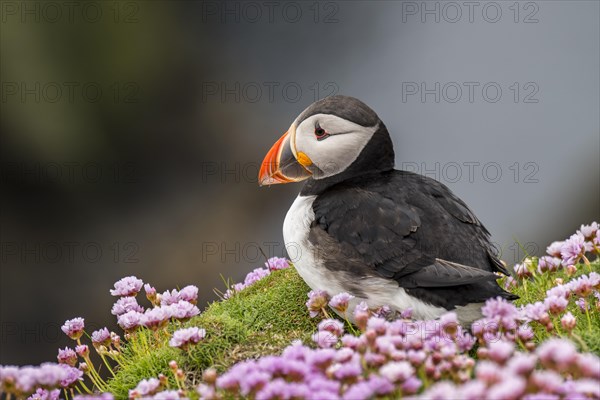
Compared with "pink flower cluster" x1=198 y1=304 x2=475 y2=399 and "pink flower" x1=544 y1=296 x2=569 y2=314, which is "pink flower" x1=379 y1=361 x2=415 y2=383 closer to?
"pink flower cluster" x1=198 y1=304 x2=475 y2=399

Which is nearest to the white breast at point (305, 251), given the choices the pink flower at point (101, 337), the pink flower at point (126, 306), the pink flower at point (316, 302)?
the pink flower at point (316, 302)

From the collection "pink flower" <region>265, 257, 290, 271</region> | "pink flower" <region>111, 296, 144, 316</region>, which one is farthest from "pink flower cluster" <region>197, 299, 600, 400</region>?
"pink flower" <region>265, 257, 290, 271</region>

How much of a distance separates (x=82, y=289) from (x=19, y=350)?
104cm

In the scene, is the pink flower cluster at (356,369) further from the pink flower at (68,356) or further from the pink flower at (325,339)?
the pink flower at (68,356)

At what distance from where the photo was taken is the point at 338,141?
510 cm

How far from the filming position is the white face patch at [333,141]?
5.07 meters

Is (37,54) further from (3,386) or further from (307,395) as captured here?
(307,395)

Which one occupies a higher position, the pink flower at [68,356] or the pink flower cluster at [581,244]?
the pink flower cluster at [581,244]

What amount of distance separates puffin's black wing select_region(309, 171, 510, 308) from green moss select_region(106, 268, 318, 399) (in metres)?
0.59

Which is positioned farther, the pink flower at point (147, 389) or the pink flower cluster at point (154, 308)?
the pink flower cluster at point (154, 308)

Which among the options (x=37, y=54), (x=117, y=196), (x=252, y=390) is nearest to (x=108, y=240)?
(x=117, y=196)

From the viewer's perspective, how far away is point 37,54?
973 cm

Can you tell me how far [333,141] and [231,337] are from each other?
1.53 m

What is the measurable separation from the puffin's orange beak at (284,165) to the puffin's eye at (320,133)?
20 cm
